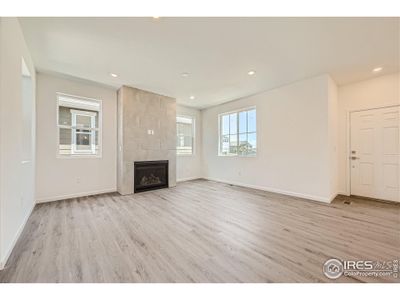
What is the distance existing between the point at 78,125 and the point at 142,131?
58.0 inches

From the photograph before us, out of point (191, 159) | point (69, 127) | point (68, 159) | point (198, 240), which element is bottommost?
point (198, 240)

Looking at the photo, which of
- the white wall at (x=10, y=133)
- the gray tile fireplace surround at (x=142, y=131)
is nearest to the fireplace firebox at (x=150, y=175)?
the gray tile fireplace surround at (x=142, y=131)

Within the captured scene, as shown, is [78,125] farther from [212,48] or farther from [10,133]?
[212,48]

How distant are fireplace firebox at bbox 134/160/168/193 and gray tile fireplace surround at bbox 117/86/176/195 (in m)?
0.11

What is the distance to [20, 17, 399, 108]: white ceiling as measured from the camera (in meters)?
2.24

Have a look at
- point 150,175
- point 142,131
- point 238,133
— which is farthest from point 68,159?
point 238,133

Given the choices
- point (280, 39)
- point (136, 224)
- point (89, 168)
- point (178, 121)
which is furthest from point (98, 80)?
point (280, 39)

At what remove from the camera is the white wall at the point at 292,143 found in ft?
12.6

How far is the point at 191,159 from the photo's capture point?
682 cm

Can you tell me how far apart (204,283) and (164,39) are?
2904 mm

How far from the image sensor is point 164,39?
8.39 feet

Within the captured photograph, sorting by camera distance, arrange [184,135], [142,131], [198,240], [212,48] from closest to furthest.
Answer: [198,240], [212,48], [142,131], [184,135]

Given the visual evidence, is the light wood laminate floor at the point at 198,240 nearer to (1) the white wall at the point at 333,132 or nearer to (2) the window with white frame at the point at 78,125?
(1) the white wall at the point at 333,132
